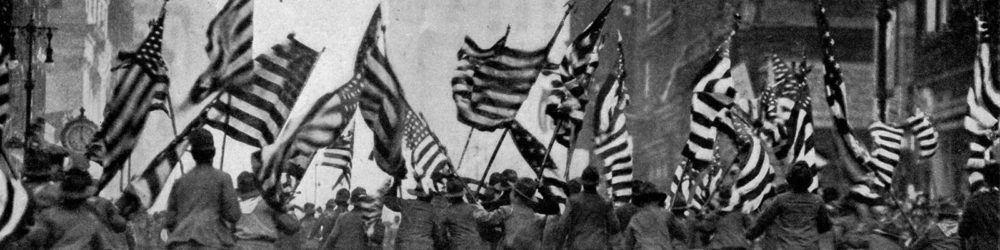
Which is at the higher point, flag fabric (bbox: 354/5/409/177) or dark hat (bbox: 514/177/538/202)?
flag fabric (bbox: 354/5/409/177)

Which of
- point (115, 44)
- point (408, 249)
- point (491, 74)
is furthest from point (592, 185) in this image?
point (115, 44)

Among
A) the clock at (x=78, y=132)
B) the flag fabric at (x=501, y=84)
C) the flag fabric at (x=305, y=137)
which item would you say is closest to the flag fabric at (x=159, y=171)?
the flag fabric at (x=305, y=137)

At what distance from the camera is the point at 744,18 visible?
3891 cm

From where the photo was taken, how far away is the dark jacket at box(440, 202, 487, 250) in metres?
17.4

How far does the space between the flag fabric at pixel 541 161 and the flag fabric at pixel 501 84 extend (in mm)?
342

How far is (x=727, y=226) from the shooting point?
1739 centimetres

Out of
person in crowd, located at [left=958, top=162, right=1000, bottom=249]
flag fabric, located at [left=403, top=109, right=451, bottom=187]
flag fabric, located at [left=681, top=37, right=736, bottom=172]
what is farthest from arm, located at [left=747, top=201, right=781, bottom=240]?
flag fabric, located at [left=403, top=109, right=451, bottom=187]

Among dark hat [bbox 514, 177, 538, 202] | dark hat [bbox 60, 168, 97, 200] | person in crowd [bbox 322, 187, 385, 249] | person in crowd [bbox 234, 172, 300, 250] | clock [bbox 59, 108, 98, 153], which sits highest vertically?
clock [bbox 59, 108, 98, 153]

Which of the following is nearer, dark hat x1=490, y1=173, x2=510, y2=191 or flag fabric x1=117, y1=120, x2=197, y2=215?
flag fabric x1=117, y1=120, x2=197, y2=215

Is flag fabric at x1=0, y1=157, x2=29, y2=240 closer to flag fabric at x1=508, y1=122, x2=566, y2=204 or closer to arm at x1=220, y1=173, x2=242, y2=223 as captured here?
arm at x1=220, y1=173, x2=242, y2=223

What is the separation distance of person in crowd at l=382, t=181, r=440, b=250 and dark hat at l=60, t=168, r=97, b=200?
19.1 ft

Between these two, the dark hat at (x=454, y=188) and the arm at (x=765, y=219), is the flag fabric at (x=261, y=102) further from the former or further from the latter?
the arm at (x=765, y=219)

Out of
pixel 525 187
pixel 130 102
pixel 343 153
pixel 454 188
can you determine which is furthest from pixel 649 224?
pixel 343 153

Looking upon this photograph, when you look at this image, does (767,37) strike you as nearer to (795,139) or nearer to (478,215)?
(795,139)
